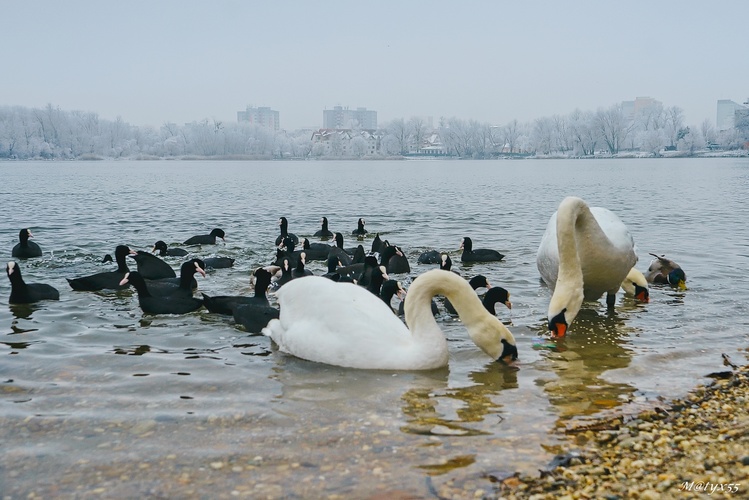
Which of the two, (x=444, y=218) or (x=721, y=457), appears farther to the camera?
(x=444, y=218)

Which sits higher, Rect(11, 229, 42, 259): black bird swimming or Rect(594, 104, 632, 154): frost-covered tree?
Rect(594, 104, 632, 154): frost-covered tree

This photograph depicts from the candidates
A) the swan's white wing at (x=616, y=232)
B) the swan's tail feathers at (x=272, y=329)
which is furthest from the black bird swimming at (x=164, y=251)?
the swan's white wing at (x=616, y=232)

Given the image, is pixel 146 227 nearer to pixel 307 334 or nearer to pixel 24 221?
pixel 24 221

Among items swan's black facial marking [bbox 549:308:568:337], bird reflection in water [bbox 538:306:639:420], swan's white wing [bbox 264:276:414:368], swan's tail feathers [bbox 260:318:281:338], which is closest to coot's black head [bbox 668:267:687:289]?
bird reflection in water [bbox 538:306:639:420]

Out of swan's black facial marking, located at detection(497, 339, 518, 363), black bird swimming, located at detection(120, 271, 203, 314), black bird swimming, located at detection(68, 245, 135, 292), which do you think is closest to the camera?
swan's black facial marking, located at detection(497, 339, 518, 363)

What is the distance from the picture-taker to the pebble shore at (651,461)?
4.39m

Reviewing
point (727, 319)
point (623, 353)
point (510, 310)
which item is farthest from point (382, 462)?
point (727, 319)

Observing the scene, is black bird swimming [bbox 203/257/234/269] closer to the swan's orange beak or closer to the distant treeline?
the swan's orange beak

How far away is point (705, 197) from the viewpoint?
118 feet

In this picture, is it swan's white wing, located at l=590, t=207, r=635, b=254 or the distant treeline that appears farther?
the distant treeline

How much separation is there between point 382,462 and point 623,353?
381 centimetres

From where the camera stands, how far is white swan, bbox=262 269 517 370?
728 cm

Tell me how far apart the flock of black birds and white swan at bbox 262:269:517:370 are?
4.72ft

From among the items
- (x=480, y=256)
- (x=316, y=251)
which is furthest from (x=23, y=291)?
(x=480, y=256)
